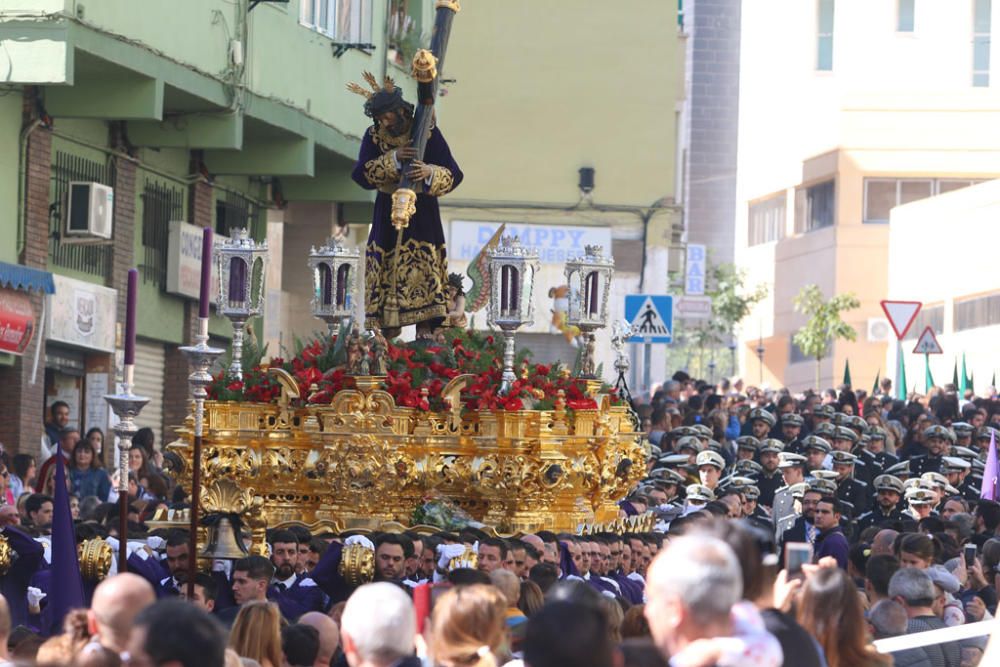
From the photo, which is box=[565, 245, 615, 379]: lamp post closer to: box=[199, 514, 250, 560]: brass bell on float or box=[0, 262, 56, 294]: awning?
box=[199, 514, 250, 560]: brass bell on float

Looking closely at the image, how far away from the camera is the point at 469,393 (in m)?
15.5

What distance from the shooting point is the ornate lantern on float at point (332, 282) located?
16.9 meters

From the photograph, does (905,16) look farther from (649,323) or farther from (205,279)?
(205,279)

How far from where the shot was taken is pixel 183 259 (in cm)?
2495

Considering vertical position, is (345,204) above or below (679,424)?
above

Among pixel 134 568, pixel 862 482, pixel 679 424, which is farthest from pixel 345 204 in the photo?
pixel 134 568

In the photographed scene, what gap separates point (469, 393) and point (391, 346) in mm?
645

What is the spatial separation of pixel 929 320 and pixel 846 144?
776 centimetres

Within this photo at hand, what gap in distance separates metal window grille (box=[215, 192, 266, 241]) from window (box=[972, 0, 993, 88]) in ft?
124

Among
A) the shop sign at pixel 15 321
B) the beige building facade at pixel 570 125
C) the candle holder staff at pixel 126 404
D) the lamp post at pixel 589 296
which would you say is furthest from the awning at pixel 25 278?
the beige building facade at pixel 570 125

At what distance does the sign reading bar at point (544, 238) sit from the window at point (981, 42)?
2262 centimetres

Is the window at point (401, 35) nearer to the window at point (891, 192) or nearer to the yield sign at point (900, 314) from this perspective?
the yield sign at point (900, 314)

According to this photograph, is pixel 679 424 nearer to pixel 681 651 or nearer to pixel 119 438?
pixel 119 438

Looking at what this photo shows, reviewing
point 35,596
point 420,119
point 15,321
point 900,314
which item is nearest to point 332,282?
point 420,119
